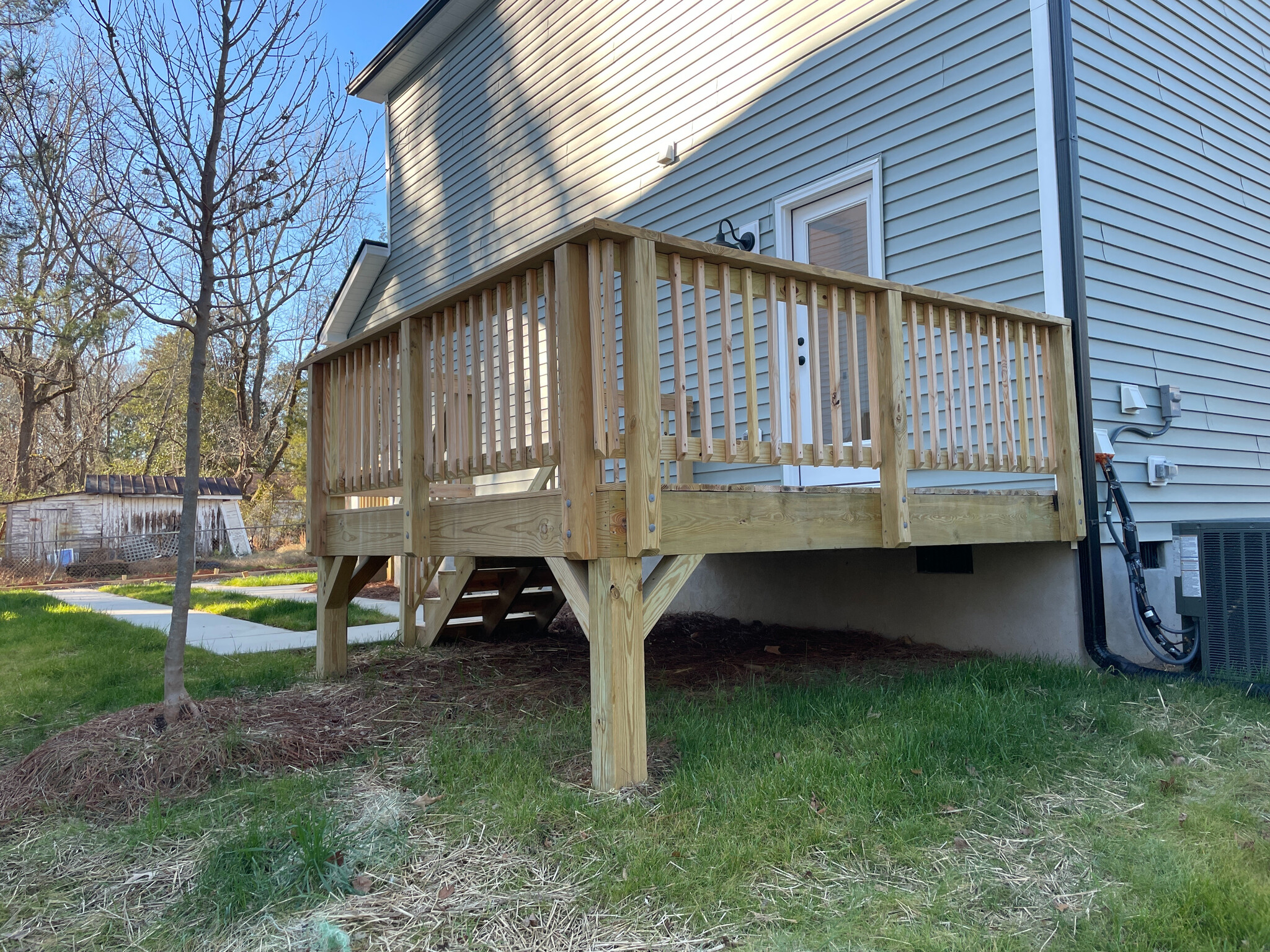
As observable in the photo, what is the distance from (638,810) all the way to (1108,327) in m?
3.89

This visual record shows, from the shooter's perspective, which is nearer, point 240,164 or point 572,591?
point 572,591

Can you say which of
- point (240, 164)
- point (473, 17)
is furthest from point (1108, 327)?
point (473, 17)

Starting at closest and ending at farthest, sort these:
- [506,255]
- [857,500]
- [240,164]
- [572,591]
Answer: [572,591] → [857,500] → [240,164] → [506,255]

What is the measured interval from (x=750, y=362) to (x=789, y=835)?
1.64 metres

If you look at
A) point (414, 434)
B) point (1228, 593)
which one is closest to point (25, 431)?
point (414, 434)

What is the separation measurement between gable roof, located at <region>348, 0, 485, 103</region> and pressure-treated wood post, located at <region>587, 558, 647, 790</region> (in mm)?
8664

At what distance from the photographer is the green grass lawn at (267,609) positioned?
7480 millimetres

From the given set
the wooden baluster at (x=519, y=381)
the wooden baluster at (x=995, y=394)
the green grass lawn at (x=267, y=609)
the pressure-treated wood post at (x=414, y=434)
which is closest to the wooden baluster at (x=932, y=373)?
the wooden baluster at (x=995, y=394)

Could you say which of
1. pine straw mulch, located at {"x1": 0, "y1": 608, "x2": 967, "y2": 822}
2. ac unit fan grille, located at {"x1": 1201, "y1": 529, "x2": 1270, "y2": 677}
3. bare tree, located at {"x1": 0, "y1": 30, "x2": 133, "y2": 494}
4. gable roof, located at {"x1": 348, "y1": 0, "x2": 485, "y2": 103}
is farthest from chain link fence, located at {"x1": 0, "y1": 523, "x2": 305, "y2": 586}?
ac unit fan grille, located at {"x1": 1201, "y1": 529, "x2": 1270, "y2": 677}

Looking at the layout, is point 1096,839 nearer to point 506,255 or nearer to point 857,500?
point 857,500

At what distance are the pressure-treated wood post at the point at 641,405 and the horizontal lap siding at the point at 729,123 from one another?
2.77 m

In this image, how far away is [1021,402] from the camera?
14.5ft

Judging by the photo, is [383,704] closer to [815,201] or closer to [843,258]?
[843,258]

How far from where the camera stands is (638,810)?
2598 millimetres
